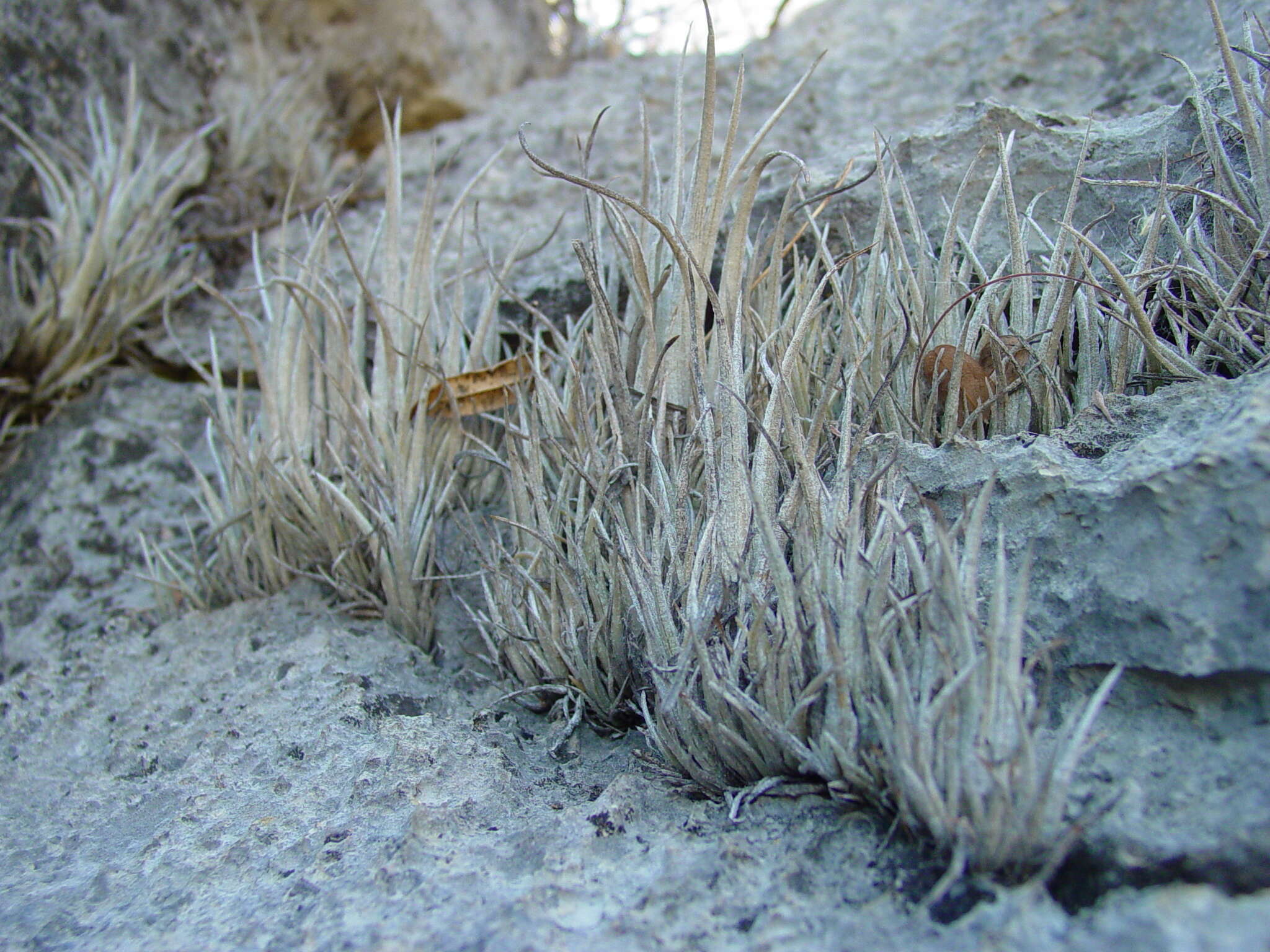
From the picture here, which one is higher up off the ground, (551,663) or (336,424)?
(336,424)

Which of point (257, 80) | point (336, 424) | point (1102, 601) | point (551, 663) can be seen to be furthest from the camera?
point (257, 80)

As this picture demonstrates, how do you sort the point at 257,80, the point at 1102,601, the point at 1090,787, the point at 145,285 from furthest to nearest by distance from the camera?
1. the point at 257,80
2. the point at 145,285
3. the point at 1102,601
4. the point at 1090,787

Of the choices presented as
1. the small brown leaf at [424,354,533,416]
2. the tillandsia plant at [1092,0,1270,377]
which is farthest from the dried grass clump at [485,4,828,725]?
the tillandsia plant at [1092,0,1270,377]

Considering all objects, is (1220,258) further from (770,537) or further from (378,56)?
(378,56)

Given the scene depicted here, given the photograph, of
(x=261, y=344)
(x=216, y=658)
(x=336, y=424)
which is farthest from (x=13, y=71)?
(x=216, y=658)

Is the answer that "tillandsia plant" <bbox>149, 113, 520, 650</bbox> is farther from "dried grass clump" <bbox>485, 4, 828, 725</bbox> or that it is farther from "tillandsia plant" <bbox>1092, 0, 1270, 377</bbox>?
"tillandsia plant" <bbox>1092, 0, 1270, 377</bbox>

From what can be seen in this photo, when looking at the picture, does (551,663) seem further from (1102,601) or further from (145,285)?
(145,285)
